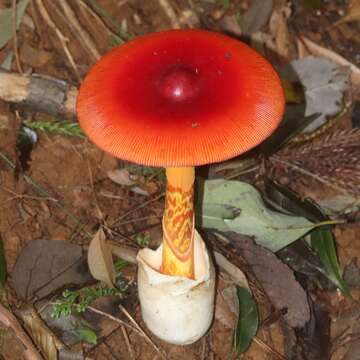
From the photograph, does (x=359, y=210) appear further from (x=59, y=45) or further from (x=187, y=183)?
(x=59, y=45)

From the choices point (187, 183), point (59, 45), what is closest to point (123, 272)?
point (187, 183)

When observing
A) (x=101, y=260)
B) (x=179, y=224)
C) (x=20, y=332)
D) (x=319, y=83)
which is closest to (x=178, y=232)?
(x=179, y=224)

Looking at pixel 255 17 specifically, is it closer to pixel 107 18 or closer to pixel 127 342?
pixel 107 18

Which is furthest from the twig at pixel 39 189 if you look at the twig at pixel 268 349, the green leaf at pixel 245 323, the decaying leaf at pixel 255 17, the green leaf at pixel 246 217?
the decaying leaf at pixel 255 17

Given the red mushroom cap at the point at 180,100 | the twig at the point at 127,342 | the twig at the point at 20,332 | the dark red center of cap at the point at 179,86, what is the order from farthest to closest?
1. the twig at the point at 127,342
2. the twig at the point at 20,332
3. the dark red center of cap at the point at 179,86
4. the red mushroom cap at the point at 180,100

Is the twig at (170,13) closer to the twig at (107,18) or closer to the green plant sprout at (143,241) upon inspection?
the twig at (107,18)

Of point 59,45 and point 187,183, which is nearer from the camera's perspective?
point 187,183

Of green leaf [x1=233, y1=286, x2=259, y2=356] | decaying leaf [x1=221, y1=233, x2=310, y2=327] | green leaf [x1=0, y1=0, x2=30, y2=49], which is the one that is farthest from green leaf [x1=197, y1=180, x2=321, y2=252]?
green leaf [x1=0, y1=0, x2=30, y2=49]
